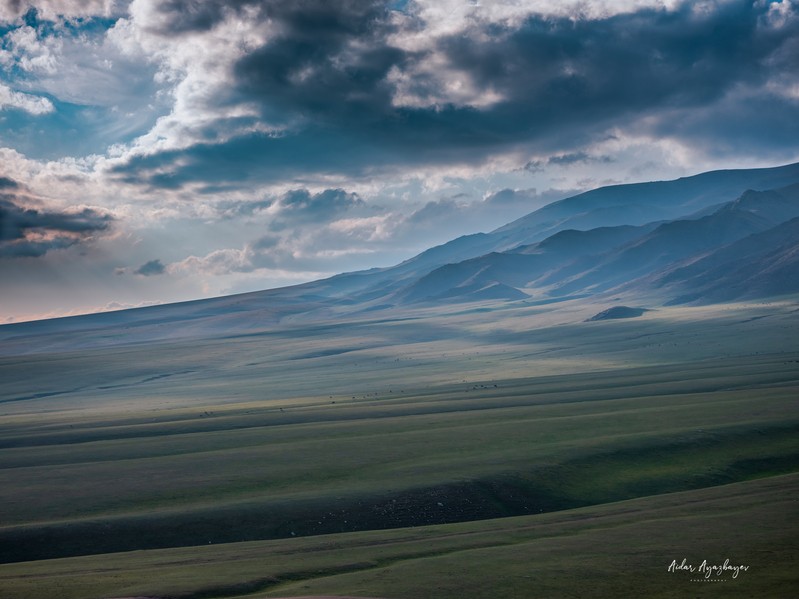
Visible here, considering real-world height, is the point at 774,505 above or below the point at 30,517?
below

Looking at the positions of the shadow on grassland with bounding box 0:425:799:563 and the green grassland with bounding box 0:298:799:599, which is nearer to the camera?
the green grassland with bounding box 0:298:799:599

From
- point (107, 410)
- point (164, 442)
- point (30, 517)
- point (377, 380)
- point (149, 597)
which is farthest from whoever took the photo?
point (377, 380)

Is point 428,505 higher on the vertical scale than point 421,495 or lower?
lower

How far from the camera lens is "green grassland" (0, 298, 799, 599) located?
34.3 metres

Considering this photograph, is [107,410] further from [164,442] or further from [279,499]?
[279,499]

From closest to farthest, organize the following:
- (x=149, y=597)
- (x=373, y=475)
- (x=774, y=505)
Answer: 1. (x=149, y=597)
2. (x=774, y=505)
3. (x=373, y=475)

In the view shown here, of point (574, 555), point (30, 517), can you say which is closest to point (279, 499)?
point (30, 517)

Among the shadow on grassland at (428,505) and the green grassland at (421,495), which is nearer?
the green grassland at (421,495)

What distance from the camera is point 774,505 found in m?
41.5

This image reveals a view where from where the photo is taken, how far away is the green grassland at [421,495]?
34.3 meters

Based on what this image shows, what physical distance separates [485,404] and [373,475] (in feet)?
145

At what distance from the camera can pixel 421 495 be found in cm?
5381

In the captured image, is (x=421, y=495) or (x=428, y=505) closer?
(x=428, y=505)

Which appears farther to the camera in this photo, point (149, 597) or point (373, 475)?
point (373, 475)
